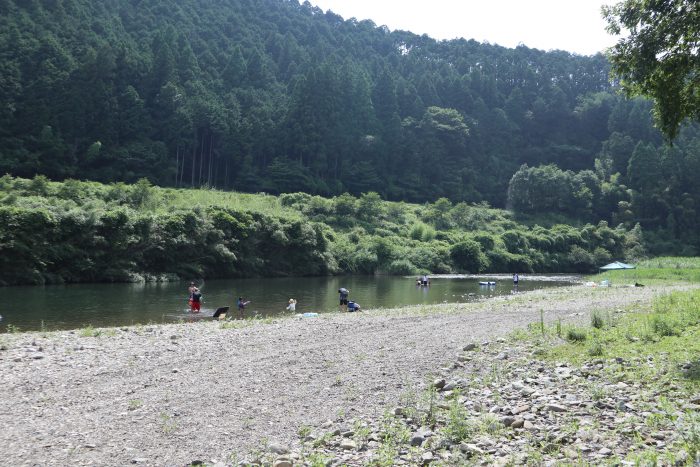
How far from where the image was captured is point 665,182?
11981cm

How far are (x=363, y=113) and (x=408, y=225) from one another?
158ft

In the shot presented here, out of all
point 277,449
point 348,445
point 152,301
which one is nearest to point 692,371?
point 348,445

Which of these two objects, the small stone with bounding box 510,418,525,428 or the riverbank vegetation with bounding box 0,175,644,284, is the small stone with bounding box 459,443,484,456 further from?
the riverbank vegetation with bounding box 0,175,644,284

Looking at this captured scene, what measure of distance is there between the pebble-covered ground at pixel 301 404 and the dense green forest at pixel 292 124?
219 ft

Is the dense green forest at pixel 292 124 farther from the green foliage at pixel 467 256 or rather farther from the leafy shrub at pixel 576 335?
the leafy shrub at pixel 576 335

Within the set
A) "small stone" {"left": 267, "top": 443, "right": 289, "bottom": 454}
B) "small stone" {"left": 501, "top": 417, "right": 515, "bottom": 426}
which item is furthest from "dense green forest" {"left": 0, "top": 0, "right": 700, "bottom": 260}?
"small stone" {"left": 267, "top": 443, "right": 289, "bottom": 454}

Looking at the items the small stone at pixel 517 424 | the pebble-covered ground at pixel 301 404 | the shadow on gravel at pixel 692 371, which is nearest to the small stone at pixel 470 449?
the pebble-covered ground at pixel 301 404

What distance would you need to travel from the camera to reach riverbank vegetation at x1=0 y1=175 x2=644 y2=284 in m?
47.7

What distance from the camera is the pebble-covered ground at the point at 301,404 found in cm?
777

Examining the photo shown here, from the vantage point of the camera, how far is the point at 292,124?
117875mm

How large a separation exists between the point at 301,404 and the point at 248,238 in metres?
54.5

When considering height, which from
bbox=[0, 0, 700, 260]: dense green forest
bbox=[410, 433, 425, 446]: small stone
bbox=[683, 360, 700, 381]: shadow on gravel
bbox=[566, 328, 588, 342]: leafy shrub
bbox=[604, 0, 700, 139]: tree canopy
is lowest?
bbox=[410, 433, 425, 446]: small stone

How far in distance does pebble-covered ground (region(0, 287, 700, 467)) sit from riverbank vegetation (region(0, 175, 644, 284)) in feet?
115

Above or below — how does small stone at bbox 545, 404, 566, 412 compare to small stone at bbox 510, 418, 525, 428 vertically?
above
